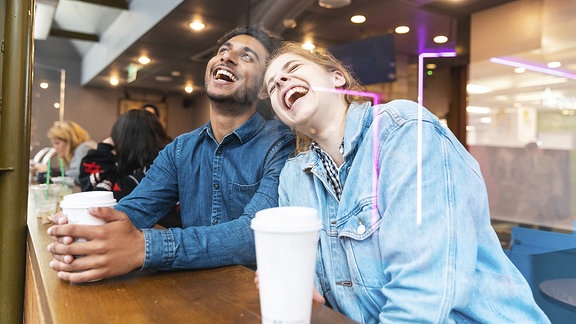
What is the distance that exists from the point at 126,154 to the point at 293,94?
1.03m

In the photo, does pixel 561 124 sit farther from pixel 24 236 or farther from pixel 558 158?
pixel 24 236

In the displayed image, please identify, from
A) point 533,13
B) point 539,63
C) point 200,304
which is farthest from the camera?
point 539,63

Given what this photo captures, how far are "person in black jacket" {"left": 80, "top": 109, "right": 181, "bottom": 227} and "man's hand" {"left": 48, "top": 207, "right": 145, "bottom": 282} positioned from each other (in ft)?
2.37

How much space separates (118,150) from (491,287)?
→ 1.56 m

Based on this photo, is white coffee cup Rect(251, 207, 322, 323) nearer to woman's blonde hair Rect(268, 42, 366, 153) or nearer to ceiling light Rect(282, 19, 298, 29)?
woman's blonde hair Rect(268, 42, 366, 153)

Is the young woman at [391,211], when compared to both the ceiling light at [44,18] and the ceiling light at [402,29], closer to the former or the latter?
the ceiling light at [402,29]

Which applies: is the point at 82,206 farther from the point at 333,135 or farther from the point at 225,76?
the point at 225,76

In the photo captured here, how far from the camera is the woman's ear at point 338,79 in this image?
1050mm

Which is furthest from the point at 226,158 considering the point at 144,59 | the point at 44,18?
the point at 44,18

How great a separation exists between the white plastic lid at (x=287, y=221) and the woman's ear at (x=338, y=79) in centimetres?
60

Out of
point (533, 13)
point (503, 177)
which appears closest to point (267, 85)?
point (533, 13)

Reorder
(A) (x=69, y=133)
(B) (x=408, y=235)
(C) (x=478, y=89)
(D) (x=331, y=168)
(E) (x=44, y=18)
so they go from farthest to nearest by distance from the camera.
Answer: (C) (x=478, y=89)
(A) (x=69, y=133)
(E) (x=44, y=18)
(D) (x=331, y=168)
(B) (x=408, y=235)

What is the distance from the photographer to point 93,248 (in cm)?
75

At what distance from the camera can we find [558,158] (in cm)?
307
